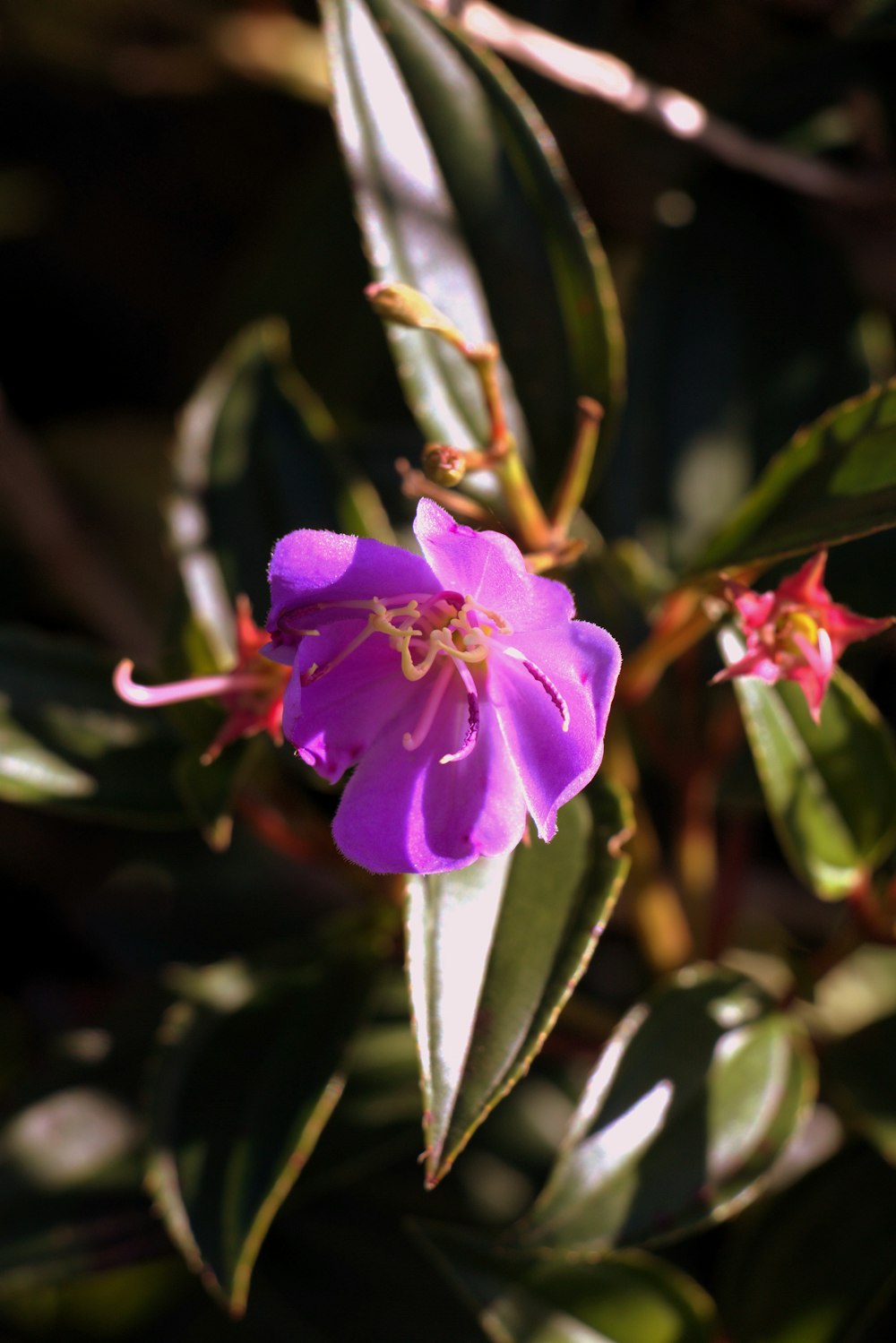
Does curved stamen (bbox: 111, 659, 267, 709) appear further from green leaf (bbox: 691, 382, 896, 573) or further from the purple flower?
green leaf (bbox: 691, 382, 896, 573)

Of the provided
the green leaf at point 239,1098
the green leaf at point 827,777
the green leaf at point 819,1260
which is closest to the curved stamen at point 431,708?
the green leaf at point 827,777

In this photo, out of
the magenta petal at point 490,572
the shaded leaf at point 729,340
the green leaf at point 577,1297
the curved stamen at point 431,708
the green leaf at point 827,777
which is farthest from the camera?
the shaded leaf at point 729,340

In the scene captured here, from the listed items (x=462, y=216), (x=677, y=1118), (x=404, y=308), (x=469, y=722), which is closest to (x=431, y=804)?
(x=469, y=722)

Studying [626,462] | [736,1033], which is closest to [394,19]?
[626,462]

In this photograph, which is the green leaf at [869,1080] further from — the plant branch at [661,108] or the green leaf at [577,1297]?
the plant branch at [661,108]

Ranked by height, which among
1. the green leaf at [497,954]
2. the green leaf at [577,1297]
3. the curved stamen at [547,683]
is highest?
the curved stamen at [547,683]

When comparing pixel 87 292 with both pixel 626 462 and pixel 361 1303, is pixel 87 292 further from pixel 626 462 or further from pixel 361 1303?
pixel 361 1303
